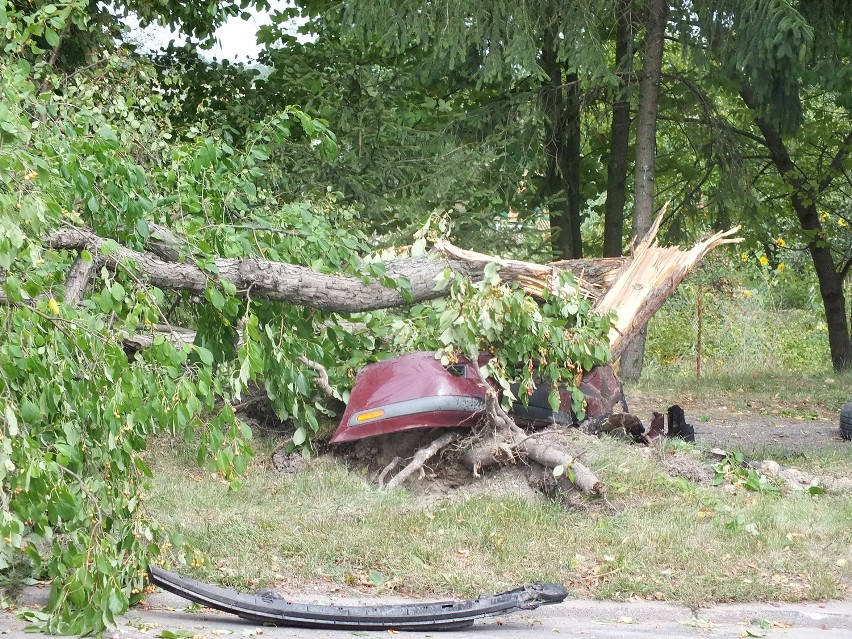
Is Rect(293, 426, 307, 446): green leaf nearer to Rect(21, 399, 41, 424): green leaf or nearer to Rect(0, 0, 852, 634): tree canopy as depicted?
Rect(0, 0, 852, 634): tree canopy

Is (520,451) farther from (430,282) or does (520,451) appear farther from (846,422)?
(846,422)

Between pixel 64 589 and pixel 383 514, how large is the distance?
252 centimetres

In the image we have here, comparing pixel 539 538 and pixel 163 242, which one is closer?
pixel 539 538

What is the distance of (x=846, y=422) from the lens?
9.88 metres

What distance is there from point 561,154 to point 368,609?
34.4ft

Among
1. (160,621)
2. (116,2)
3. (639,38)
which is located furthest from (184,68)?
(160,621)

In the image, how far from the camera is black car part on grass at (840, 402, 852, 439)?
387 inches

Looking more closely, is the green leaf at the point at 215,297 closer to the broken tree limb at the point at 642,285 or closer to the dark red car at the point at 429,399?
the dark red car at the point at 429,399

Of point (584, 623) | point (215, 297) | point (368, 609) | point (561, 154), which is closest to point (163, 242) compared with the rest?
point (215, 297)

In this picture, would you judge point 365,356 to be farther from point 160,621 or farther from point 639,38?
point 639,38

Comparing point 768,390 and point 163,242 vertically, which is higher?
point 163,242

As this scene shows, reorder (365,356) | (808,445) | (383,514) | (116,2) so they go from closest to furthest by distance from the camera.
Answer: (383,514) < (365,356) < (808,445) < (116,2)

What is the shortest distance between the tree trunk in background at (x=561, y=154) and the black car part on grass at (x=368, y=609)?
313 inches

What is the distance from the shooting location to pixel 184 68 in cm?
1281
